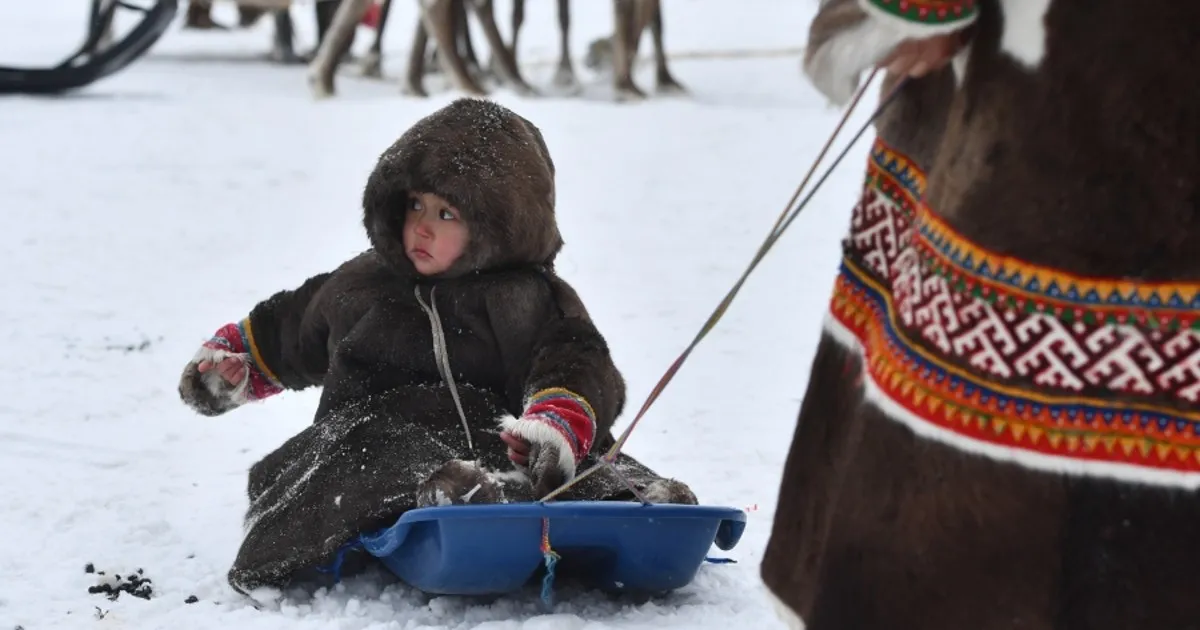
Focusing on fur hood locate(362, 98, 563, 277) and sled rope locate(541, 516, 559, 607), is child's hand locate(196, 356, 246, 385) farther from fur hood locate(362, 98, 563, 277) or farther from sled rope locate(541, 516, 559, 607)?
sled rope locate(541, 516, 559, 607)

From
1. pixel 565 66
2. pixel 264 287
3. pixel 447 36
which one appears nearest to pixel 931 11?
pixel 264 287

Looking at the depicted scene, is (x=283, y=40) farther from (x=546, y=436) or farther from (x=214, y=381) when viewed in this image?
(x=546, y=436)

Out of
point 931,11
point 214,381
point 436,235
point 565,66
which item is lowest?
point 565,66

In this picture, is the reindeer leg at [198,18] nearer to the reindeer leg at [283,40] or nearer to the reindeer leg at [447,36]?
the reindeer leg at [283,40]

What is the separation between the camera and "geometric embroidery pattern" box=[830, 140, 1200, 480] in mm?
1343

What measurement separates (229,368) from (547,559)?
2.53ft

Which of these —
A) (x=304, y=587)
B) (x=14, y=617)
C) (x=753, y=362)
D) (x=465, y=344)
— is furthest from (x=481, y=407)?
(x=753, y=362)

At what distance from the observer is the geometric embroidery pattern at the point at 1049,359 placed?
1343 millimetres

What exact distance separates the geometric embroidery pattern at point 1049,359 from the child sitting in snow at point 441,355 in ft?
3.32

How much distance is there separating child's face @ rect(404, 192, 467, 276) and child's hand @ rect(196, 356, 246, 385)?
404 millimetres

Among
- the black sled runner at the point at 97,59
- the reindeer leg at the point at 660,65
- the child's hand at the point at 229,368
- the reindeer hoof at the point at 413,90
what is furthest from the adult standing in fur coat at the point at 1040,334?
the reindeer leg at the point at 660,65

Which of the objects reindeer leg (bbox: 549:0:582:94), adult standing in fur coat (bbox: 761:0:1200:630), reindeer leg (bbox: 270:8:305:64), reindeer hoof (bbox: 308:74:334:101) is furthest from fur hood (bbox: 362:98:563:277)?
reindeer leg (bbox: 270:8:305:64)

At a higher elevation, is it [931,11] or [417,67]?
[931,11]

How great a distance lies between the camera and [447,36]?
27.6 ft
